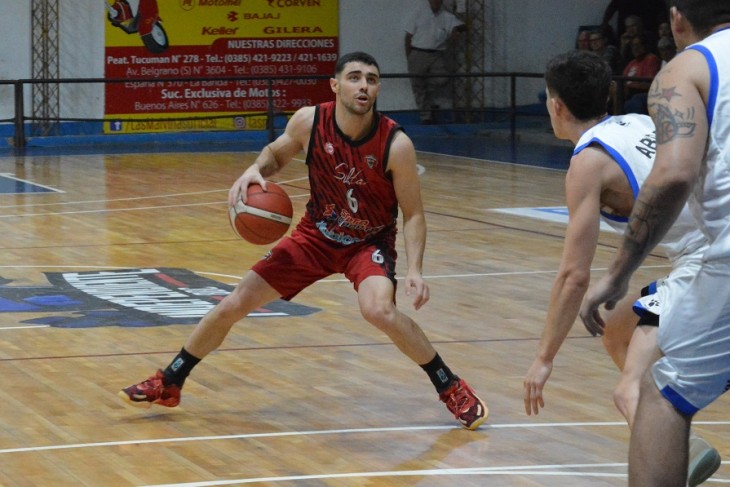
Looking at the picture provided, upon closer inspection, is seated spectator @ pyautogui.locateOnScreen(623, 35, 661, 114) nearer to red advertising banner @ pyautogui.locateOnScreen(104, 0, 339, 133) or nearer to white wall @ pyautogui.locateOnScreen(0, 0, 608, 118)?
white wall @ pyautogui.locateOnScreen(0, 0, 608, 118)

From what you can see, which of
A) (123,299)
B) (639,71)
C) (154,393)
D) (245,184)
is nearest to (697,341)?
(245,184)

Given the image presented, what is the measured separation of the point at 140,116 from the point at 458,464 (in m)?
14.0

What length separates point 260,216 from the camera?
555 centimetres

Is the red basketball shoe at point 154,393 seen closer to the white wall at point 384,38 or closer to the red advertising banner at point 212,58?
the red advertising banner at point 212,58

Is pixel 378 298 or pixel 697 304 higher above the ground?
pixel 697 304

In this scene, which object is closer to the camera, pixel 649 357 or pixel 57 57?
pixel 649 357

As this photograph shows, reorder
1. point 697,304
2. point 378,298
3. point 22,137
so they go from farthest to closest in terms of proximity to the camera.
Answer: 1. point 22,137
2. point 378,298
3. point 697,304

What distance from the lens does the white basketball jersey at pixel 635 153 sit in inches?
146

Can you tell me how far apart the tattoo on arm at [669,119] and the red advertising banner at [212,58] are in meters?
14.7

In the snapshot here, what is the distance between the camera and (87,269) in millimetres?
8781

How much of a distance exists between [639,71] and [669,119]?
42.0 ft

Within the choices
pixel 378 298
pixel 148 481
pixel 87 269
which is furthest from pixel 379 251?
pixel 87 269

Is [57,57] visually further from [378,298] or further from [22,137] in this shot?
[378,298]

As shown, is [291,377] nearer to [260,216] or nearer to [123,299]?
[260,216]
